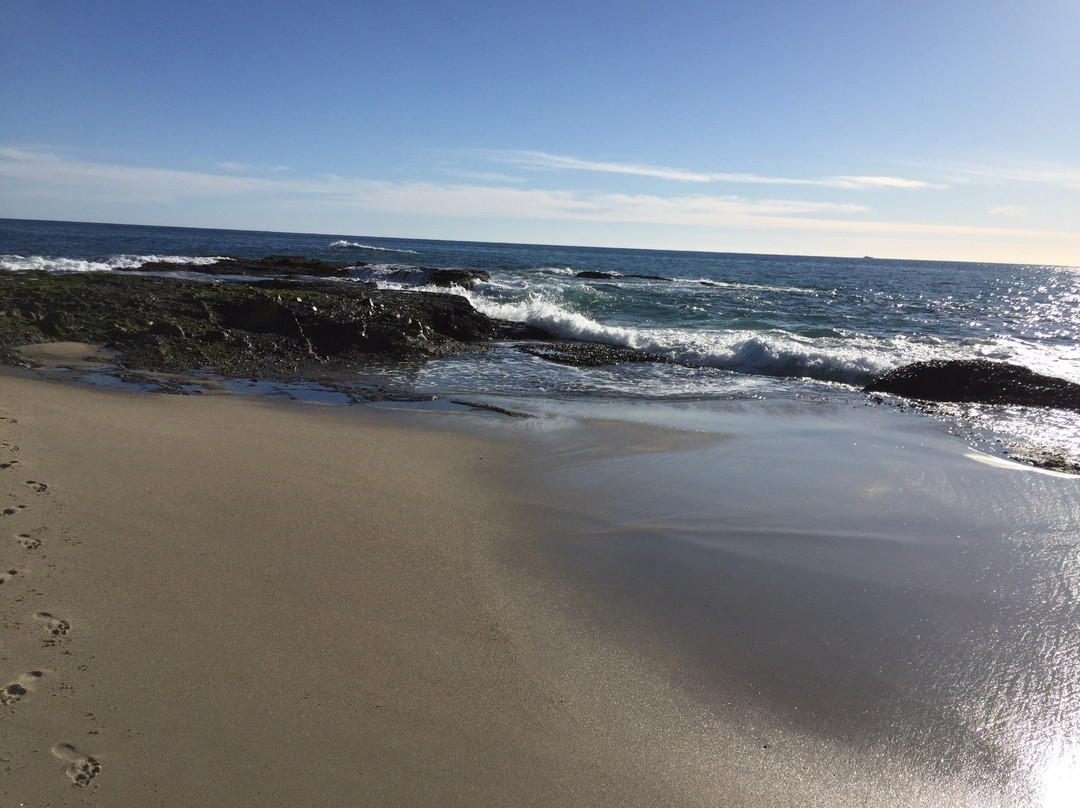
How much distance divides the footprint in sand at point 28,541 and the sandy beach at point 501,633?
2 centimetres

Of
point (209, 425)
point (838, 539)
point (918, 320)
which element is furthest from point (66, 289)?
point (918, 320)

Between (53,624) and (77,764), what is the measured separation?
3.13 feet

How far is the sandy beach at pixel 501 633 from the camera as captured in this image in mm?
2488

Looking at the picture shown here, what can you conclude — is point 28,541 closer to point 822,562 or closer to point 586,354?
point 822,562

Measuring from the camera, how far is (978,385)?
980cm

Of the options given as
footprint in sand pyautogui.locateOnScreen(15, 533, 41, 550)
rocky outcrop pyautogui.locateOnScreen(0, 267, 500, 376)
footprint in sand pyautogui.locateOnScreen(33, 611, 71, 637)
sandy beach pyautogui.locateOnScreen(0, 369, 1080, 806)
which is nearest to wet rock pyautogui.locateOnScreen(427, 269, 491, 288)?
rocky outcrop pyautogui.locateOnScreen(0, 267, 500, 376)

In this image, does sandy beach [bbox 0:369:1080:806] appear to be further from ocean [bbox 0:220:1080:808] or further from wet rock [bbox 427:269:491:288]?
wet rock [bbox 427:269:491:288]

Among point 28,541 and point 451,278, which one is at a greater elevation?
point 451,278

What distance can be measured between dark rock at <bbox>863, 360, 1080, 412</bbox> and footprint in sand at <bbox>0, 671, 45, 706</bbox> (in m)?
10.4

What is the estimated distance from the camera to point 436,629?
11.0 feet

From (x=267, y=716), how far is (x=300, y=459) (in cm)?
329

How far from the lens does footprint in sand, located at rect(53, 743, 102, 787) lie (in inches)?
88.0

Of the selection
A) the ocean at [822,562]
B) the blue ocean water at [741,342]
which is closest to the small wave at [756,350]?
the blue ocean water at [741,342]

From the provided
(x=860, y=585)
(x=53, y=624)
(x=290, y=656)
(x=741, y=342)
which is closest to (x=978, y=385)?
(x=741, y=342)
